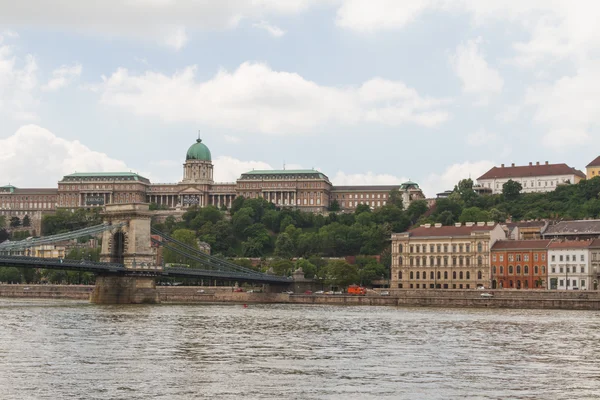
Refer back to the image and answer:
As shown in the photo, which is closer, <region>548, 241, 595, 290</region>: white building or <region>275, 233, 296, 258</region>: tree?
<region>548, 241, 595, 290</region>: white building

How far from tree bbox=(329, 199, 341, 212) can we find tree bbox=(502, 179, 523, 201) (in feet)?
128

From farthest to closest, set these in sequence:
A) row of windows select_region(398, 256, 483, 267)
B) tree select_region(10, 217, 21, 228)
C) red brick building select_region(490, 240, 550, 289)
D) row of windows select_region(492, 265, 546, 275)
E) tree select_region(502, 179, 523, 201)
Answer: tree select_region(10, 217, 21, 228) → tree select_region(502, 179, 523, 201) → row of windows select_region(398, 256, 483, 267) → row of windows select_region(492, 265, 546, 275) → red brick building select_region(490, 240, 550, 289)

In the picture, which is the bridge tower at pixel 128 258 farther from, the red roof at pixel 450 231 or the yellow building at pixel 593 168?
the yellow building at pixel 593 168

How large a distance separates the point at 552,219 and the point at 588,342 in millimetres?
80180

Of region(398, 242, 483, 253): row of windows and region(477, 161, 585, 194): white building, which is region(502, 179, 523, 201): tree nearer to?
region(477, 161, 585, 194): white building

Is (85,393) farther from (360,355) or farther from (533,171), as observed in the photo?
(533,171)

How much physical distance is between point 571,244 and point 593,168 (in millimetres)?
64757

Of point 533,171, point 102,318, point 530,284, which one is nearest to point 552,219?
point 530,284

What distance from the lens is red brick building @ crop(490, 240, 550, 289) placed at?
3597 inches

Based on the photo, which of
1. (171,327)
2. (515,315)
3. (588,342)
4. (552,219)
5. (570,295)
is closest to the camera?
(588,342)

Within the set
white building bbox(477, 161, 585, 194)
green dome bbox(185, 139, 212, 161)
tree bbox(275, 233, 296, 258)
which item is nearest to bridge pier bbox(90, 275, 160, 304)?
tree bbox(275, 233, 296, 258)

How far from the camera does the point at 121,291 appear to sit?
77.0 meters

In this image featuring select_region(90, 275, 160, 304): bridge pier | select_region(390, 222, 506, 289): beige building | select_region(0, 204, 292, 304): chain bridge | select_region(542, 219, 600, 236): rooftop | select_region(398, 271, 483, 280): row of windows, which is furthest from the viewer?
select_region(542, 219, 600, 236): rooftop

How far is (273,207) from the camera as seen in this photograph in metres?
172
